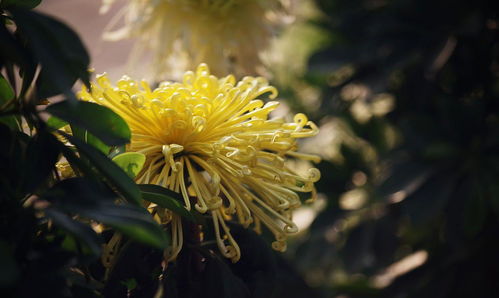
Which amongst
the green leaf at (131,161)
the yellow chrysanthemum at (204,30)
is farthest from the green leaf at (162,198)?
the yellow chrysanthemum at (204,30)

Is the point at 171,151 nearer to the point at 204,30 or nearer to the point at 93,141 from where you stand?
the point at 93,141

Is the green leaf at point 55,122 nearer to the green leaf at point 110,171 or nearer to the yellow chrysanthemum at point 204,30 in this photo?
the green leaf at point 110,171

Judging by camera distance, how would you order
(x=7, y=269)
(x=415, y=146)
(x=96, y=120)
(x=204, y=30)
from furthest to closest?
(x=415, y=146), (x=204, y=30), (x=96, y=120), (x=7, y=269)

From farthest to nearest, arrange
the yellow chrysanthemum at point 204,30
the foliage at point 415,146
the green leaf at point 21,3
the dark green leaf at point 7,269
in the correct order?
the foliage at point 415,146
the yellow chrysanthemum at point 204,30
the green leaf at point 21,3
the dark green leaf at point 7,269

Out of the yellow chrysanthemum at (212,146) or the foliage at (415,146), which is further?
the foliage at (415,146)

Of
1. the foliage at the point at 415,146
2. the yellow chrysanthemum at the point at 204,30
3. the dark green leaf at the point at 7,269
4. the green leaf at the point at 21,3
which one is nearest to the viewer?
the dark green leaf at the point at 7,269

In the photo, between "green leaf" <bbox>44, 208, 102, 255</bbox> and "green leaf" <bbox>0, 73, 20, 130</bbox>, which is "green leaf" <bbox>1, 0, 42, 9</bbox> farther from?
"green leaf" <bbox>44, 208, 102, 255</bbox>

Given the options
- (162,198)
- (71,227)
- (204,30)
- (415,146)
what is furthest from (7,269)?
(415,146)

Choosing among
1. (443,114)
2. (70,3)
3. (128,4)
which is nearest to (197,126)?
(128,4)
